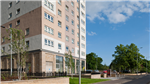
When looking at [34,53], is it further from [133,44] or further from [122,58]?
[133,44]

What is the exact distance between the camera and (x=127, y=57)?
201 ft

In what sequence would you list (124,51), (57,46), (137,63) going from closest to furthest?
(57,46)
(137,63)
(124,51)

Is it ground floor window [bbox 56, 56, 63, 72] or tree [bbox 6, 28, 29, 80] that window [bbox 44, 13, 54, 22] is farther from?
tree [bbox 6, 28, 29, 80]

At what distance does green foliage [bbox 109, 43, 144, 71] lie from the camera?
5949 centimetres

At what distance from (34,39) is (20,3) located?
37.1 ft

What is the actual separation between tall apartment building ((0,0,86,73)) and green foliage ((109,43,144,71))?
87.7ft

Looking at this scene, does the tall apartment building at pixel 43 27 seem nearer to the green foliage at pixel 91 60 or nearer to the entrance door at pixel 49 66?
the entrance door at pixel 49 66

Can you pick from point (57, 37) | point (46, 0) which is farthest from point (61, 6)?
point (57, 37)

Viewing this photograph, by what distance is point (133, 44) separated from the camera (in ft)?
212

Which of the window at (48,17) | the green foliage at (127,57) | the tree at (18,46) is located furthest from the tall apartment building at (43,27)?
the green foliage at (127,57)

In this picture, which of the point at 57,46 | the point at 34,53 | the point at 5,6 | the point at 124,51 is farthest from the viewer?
the point at 124,51

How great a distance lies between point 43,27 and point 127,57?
44.3 meters

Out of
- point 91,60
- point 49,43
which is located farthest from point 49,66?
point 91,60

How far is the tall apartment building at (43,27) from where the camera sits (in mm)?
29875
